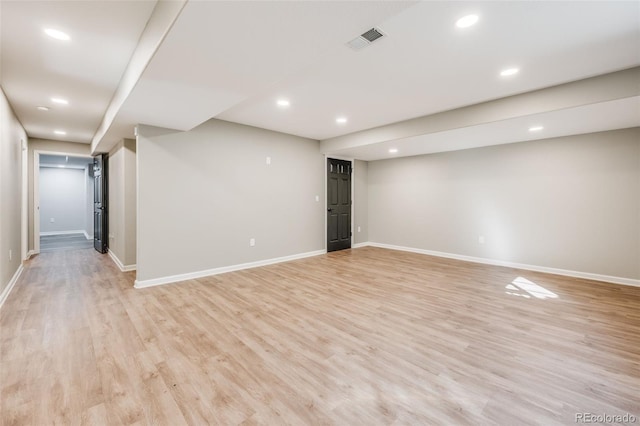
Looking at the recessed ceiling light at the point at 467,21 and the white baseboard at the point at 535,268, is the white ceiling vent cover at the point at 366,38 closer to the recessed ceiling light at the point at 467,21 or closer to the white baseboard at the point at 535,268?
the recessed ceiling light at the point at 467,21

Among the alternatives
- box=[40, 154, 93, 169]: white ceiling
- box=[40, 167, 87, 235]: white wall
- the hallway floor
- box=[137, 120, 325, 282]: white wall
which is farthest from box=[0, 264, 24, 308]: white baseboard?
box=[40, 167, 87, 235]: white wall

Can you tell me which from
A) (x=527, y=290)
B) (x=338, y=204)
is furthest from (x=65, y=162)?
(x=527, y=290)

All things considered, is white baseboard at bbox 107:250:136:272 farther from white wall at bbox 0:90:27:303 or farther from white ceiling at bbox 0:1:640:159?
white ceiling at bbox 0:1:640:159

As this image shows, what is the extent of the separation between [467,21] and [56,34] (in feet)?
10.7

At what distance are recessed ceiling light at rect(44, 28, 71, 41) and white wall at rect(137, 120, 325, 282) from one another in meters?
1.53

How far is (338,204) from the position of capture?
6469 mm

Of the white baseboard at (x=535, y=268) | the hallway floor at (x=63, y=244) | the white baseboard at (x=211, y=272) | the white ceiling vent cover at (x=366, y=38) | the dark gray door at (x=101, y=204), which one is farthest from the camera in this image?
the hallway floor at (x=63, y=244)

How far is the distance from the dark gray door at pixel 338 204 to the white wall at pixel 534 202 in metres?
1.20

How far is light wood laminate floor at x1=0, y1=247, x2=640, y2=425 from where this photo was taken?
1.58m

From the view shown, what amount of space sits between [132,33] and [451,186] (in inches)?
221

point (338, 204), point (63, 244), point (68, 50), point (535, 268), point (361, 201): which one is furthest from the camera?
point (63, 244)

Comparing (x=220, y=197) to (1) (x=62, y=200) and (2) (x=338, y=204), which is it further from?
(1) (x=62, y=200)

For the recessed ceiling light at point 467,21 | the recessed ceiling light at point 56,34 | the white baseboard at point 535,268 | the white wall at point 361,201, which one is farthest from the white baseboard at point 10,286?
the white baseboard at point 535,268

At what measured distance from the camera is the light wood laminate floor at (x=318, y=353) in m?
1.58
